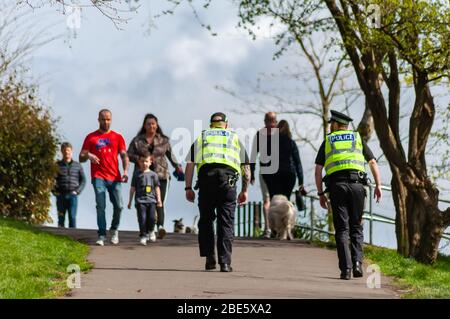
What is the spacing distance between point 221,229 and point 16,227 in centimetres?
689

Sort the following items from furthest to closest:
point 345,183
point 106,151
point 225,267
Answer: point 106,151 < point 225,267 < point 345,183

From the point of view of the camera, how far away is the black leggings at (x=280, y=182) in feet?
67.0

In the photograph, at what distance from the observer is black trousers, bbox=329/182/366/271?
14.2 metres

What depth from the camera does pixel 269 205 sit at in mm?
20688

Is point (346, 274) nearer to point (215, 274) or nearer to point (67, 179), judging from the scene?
point (215, 274)

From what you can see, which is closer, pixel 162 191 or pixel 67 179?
pixel 162 191

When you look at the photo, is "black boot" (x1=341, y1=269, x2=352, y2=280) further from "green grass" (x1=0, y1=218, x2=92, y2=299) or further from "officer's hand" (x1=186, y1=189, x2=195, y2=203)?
"green grass" (x1=0, y1=218, x2=92, y2=299)

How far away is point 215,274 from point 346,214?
1798 mm

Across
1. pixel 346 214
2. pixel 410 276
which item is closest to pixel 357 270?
pixel 346 214

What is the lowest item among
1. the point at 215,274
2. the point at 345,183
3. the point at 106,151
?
the point at 215,274

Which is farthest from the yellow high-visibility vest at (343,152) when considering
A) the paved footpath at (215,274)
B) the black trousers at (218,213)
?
the paved footpath at (215,274)

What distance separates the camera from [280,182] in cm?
2047
